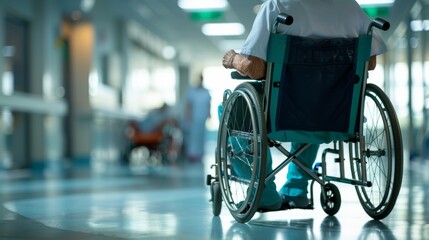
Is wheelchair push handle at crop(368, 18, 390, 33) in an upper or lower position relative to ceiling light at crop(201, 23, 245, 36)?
lower

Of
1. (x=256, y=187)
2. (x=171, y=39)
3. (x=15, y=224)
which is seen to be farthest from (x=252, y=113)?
(x=171, y=39)

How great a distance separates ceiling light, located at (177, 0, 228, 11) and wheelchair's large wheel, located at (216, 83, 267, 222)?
10341 millimetres

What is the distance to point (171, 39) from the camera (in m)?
18.4

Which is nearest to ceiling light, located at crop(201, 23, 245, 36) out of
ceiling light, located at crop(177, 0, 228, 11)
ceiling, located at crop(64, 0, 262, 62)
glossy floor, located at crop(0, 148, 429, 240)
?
ceiling, located at crop(64, 0, 262, 62)

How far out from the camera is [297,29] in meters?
2.87

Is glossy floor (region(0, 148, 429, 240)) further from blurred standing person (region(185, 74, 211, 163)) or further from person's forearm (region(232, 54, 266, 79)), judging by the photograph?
blurred standing person (region(185, 74, 211, 163))

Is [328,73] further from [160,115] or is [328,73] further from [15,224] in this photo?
[160,115]

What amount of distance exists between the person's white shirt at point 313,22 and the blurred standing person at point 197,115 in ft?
25.7

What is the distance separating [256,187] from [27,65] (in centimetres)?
769

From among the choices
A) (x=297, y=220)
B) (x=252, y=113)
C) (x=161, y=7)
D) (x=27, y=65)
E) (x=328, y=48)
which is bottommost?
(x=297, y=220)

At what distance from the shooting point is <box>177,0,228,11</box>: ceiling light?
13.6m

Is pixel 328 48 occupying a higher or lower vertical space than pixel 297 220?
higher

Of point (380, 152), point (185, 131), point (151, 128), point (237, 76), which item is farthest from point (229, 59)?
point (185, 131)

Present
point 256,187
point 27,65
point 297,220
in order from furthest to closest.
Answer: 1. point 27,65
2. point 297,220
3. point 256,187
